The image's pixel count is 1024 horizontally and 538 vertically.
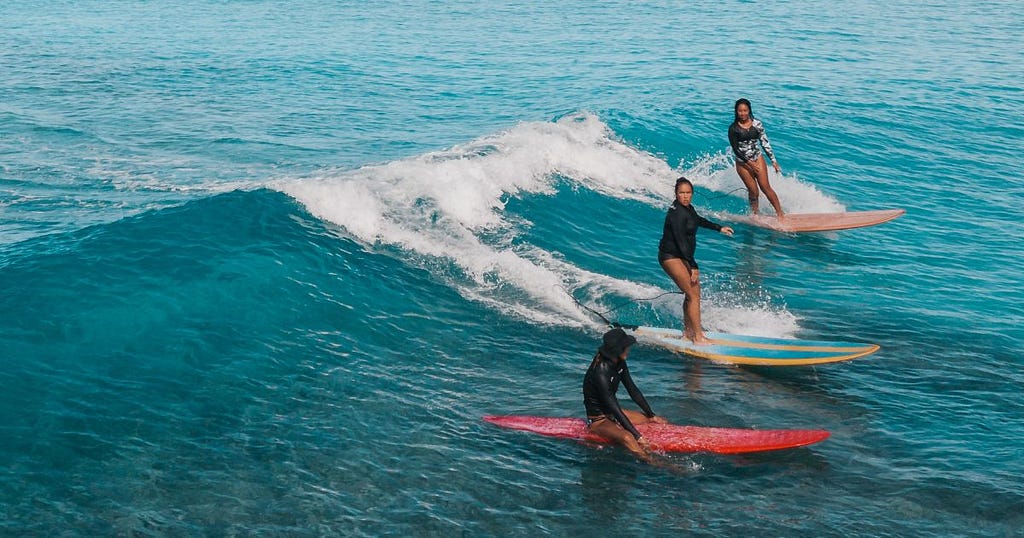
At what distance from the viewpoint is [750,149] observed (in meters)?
16.6

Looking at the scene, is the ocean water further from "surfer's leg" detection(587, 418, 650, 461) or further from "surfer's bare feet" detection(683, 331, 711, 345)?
"surfer's bare feet" detection(683, 331, 711, 345)

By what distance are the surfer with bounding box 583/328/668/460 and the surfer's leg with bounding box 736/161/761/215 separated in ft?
28.1

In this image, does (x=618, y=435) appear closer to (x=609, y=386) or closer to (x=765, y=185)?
(x=609, y=386)

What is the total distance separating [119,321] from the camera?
38.9ft

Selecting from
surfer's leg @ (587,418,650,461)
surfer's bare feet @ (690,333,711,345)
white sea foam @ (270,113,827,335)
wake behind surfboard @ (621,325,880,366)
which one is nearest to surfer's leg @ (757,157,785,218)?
white sea foam @ (270,113,827,335)

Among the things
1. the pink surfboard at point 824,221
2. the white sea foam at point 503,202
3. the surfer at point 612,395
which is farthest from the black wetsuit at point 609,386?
the pink surfboard at point 824,221

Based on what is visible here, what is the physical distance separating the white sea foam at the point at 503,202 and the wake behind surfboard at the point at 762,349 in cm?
100

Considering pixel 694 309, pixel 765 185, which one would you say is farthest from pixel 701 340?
pixel 765 185

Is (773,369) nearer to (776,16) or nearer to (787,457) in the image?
(787,457)

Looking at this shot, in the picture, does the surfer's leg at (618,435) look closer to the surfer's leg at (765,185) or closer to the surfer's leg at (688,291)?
the surfer's leg at (688,291)

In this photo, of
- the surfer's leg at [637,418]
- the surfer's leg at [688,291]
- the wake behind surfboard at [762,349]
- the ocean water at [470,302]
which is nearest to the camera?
the ocean water at [470,302]

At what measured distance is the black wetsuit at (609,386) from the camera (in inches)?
356

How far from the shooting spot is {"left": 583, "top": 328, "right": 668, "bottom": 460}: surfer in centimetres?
891

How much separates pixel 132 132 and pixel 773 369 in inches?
697
